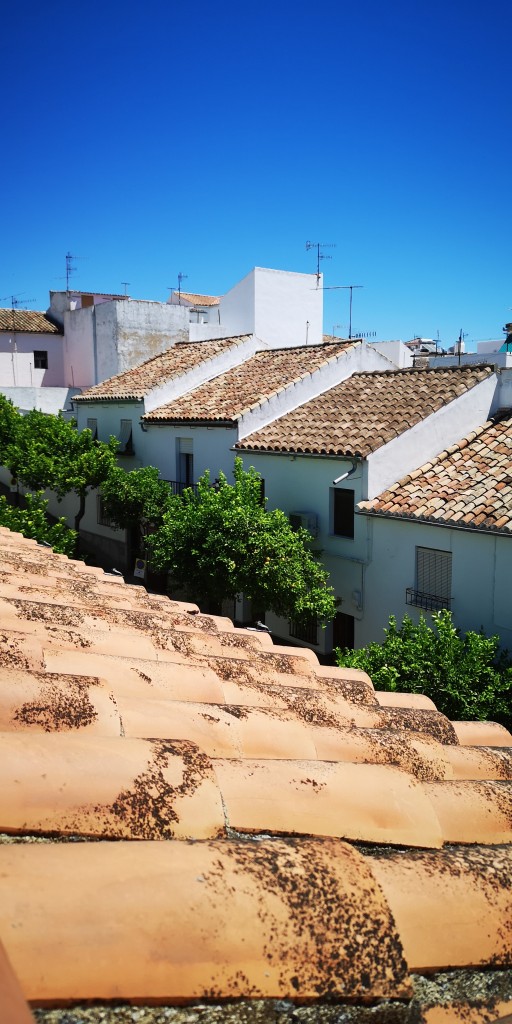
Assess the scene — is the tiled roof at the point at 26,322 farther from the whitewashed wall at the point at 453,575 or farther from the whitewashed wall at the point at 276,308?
the whitewashed wall at the point at 453,575

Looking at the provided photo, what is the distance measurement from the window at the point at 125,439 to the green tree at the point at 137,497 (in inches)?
82.4

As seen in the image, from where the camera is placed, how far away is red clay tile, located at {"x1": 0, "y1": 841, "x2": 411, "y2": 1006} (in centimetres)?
147

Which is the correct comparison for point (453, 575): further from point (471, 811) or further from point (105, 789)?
point (105, 789)

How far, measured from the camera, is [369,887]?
1.90m

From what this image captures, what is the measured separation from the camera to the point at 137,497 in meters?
21.5

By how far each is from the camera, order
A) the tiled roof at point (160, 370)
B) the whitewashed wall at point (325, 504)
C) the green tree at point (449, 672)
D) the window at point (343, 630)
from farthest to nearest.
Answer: the tiled roof at point (160, 370), the window at point (343, 630), the whitewashed wall at point (325, 504), the green tree at point (449, 672)

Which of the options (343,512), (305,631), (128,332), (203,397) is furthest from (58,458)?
(343,512)

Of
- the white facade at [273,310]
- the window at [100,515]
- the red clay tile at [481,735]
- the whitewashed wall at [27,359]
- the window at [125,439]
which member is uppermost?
the white facade at [273,310]

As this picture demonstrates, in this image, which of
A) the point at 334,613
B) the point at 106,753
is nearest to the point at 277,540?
the point at 334,613

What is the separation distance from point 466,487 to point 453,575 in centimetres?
183

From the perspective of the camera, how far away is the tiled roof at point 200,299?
44.0 meters

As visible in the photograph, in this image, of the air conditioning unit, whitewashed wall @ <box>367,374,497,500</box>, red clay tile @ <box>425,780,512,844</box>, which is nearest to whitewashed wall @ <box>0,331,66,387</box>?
the air conditioning unit

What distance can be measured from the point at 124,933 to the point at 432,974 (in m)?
0.95

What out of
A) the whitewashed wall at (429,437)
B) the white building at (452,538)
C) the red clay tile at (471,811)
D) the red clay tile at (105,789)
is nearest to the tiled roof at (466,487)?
the white building at (452,538)
